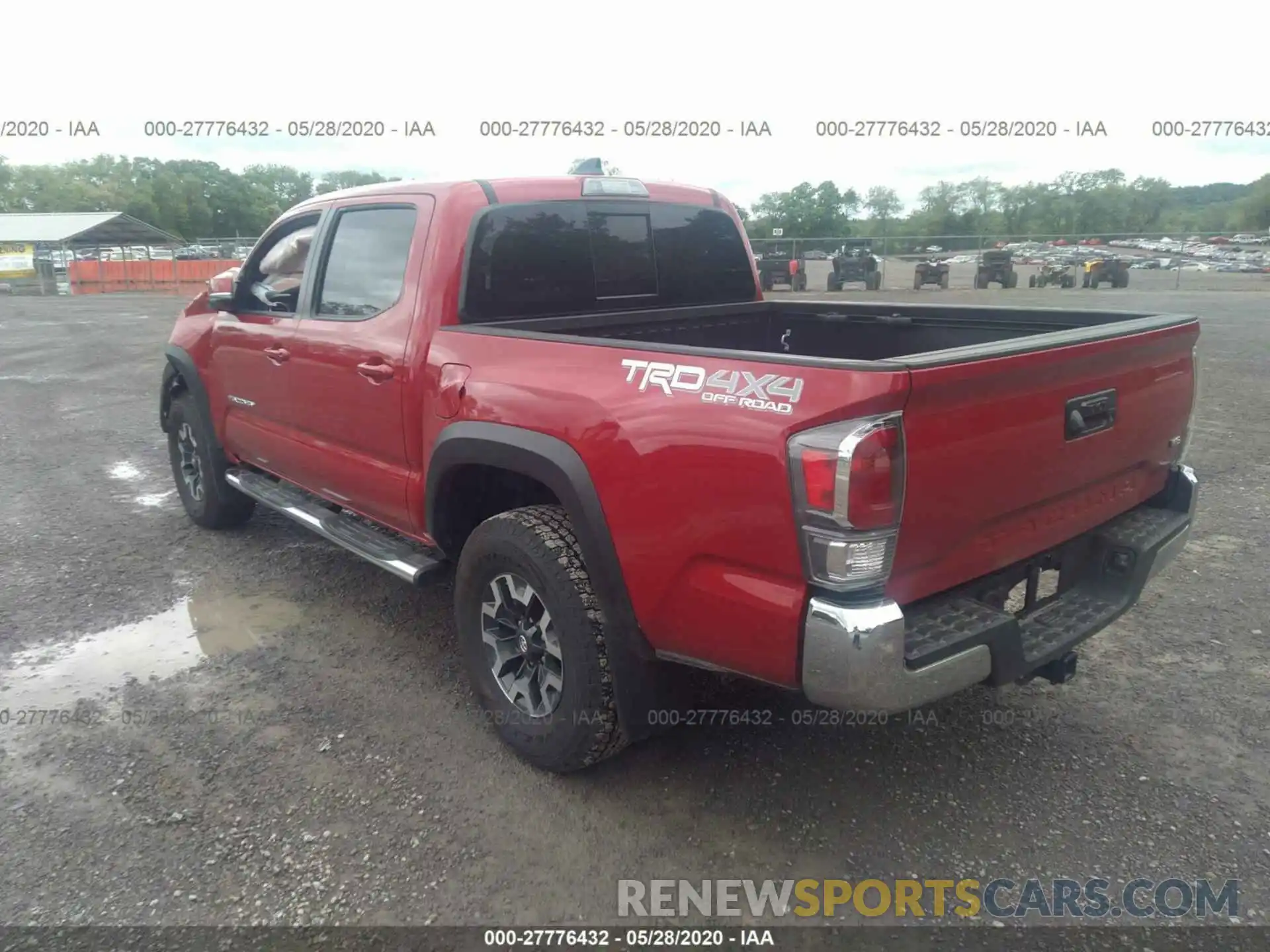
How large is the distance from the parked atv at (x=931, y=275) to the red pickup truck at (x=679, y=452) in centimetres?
2336

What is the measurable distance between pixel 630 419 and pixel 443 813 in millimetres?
1415

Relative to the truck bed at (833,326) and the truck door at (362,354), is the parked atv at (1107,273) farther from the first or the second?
the truck door at (362,354)

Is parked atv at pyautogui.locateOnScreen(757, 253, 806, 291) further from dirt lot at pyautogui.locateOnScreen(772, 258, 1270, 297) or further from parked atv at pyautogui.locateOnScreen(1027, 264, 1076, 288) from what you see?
parked atv at pyautogui.locateOnScreen(1027, 264, 1076, 288)

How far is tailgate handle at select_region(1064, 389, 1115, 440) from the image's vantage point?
2.68 meters

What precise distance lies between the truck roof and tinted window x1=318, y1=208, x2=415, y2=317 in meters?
0.11

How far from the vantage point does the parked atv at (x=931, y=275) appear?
26.2m

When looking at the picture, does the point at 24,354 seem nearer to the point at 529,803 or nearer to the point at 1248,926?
the point at 529,803

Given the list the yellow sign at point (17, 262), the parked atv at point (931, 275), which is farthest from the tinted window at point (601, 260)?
the yellow sign at point (17, 262)

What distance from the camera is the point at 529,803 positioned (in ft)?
9.83

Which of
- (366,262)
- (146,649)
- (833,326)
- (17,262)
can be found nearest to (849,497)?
(833,326)

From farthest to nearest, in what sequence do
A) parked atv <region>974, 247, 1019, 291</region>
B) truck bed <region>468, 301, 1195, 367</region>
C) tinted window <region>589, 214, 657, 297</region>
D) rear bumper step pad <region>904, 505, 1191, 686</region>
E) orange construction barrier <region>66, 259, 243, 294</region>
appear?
orange construction barrier <region>66, 259, 243, 294</region>, parked atv <region>974, 247, 1019, 291</region>, tinted window <region>589, 214, 657, 297</region>, truck bed <region>468, 301, 1195, 367</region>, rear bumper step pad <region>904, 505, 1191, 686</region>

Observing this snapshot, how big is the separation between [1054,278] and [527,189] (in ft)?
85.9

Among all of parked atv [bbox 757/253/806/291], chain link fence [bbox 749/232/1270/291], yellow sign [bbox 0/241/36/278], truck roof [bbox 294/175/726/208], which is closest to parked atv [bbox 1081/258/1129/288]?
→ chain link fence [bbox 749/232/1270/291]

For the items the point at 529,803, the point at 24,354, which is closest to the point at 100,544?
the point at 529,803
